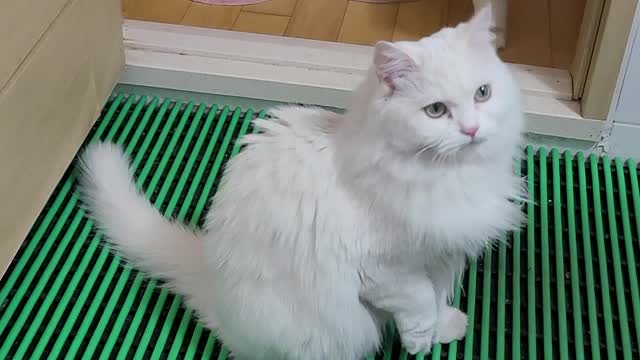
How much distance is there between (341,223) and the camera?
3.52ft

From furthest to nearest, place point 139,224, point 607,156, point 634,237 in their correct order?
point 607,156 → point 634,237 → point 139,224

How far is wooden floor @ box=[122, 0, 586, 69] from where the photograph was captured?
2002 millimetres

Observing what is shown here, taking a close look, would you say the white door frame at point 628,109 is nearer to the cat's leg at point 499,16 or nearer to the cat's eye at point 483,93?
the cat's leg at point 499,16

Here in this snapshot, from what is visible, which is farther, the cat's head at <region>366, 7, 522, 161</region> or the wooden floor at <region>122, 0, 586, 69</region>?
the wooden floor at <region>122, 0, 586, 69</region>

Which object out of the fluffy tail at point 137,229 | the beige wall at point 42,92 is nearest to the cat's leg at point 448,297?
the fluffy tail at point 137,229

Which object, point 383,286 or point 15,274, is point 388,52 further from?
point 15,274

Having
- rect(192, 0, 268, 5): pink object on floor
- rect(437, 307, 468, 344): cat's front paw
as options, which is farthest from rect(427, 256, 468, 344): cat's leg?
rect(192, 0, 268, 5): pink object on floor

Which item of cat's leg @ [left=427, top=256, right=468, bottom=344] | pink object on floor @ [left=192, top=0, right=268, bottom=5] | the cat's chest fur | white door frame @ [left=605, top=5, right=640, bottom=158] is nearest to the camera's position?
the cat's chest fur

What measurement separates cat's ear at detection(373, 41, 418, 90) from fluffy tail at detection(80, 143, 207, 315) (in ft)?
1.51

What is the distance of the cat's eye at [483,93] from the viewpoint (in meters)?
0.97

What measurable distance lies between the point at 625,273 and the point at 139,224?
2.83 feet

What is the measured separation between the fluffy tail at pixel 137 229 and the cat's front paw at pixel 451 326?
395 mm

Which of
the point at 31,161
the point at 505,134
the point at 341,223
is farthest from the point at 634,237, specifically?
the point at 31,161

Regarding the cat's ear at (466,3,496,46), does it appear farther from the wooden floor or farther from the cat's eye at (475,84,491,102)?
the wooden floor
